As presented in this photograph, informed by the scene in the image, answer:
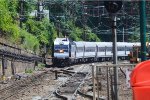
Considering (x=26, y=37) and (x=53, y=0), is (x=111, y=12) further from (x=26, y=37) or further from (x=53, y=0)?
(x=53, y=0)

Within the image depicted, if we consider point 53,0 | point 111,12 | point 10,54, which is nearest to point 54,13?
point 53,0

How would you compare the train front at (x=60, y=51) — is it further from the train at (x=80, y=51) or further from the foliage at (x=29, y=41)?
the foliage at (x=29, y=41)

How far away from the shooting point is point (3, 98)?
940 inches

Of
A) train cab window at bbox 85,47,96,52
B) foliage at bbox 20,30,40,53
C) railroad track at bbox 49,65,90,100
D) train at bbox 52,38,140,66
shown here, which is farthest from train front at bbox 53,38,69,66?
railroad track at bbox 49,65,90,100

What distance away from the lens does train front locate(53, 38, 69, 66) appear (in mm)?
59469

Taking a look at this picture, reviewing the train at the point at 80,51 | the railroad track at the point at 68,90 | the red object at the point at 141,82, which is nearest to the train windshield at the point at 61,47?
the train at the point at 80,51

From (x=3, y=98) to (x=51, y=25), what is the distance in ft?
190

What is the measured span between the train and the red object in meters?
52.1

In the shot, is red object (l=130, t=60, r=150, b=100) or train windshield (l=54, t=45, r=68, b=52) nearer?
red object (l=130, t=60, r=150, b=100)

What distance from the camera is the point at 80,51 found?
69250mm

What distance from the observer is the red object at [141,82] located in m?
6.94

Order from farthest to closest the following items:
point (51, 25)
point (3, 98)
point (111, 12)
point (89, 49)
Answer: point (51, 25) < point (89, 49) < point (3, 98) < point (111, 12)

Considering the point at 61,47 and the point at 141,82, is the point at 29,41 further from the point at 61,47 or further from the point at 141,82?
the point at 141,82

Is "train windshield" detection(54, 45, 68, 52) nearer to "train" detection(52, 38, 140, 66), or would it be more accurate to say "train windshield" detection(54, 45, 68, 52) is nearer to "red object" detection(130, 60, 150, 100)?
"train" detection(52, 38, 140, 66)
